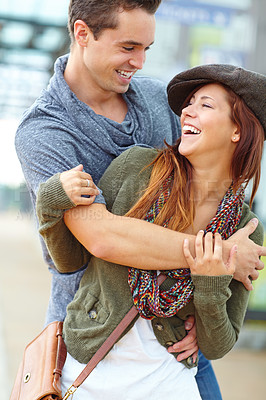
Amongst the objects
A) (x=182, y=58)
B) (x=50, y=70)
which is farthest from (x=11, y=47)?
(x=182, y=58)

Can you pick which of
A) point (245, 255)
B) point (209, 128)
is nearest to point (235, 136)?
point (209, 128)

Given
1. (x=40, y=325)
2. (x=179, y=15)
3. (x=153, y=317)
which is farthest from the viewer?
(x=40, y=325)

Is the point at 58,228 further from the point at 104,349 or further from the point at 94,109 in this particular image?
the point at 94,109

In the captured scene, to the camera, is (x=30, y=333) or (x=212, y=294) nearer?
(x=212, y=294)

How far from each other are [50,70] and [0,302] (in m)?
7.14

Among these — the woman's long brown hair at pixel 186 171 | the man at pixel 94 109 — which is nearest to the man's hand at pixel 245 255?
the man at pixel 94 109

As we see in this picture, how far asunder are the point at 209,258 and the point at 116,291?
35 centimetres

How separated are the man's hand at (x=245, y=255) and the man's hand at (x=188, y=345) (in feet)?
0.77

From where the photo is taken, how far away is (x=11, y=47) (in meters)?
12.3

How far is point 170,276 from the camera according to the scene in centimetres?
200

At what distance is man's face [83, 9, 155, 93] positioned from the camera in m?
2.30

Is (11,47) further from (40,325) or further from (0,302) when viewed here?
(40,325)

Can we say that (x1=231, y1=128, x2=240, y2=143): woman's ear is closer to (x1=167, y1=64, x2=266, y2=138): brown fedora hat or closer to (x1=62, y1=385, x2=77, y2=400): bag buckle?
(x1=167, y1=64, x2=266, y2=138): brown fedora hat

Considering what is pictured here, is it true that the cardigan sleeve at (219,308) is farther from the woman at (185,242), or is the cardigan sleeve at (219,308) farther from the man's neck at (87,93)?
the man's neck at (87,93)
